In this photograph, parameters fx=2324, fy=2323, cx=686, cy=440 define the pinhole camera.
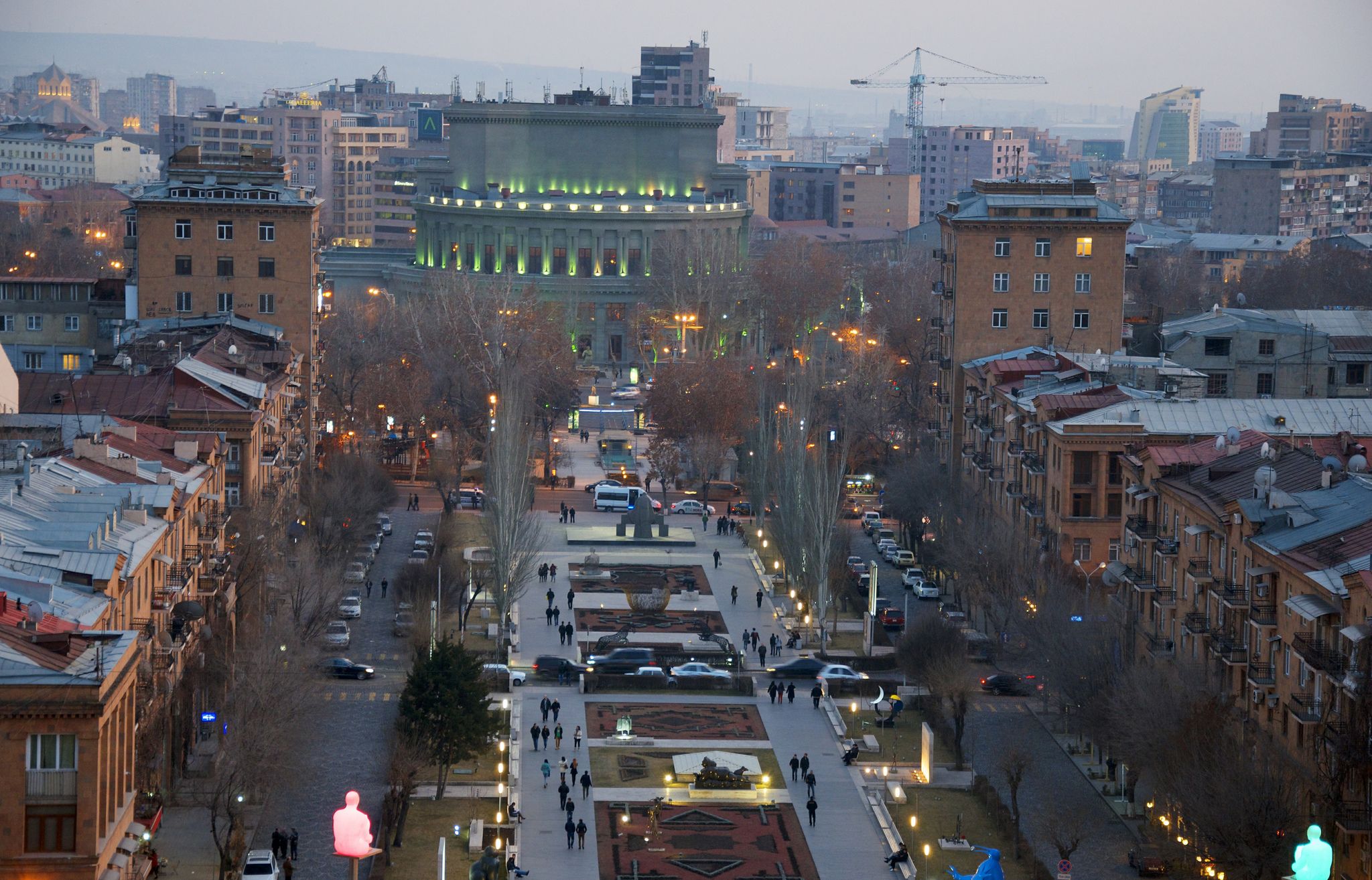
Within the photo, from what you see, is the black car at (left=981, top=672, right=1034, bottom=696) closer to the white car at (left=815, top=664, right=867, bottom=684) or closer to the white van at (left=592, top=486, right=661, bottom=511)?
the white car at (left=815, top=664, right=867, bottom=684)

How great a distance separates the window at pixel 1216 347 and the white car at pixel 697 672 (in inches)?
1068

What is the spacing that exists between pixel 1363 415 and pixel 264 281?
135 ft

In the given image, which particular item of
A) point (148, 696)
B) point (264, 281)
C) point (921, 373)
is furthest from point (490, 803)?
point (921, 373)

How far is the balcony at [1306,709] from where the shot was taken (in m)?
44.7

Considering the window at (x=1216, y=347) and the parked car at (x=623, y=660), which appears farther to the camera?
the window at (x=1216, y=347)

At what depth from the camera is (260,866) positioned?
4616cm

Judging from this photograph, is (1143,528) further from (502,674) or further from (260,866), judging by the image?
(260,866)

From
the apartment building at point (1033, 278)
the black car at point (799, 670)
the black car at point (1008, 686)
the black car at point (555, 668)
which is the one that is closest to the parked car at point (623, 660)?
the black car at point (555, 668)

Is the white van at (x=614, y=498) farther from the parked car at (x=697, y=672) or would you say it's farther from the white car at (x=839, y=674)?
the white car at (x=839, y=674)

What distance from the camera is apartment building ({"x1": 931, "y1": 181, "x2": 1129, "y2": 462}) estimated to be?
89812mm

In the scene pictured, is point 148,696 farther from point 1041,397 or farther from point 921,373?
point 921,373

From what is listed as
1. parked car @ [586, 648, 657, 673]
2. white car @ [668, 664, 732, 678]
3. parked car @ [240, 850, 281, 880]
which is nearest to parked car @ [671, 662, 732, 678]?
white car @ [668, 664, 732, 678]

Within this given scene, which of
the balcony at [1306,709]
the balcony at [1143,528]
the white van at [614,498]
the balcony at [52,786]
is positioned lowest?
the white van at [614,498]

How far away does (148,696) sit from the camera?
4759cm
